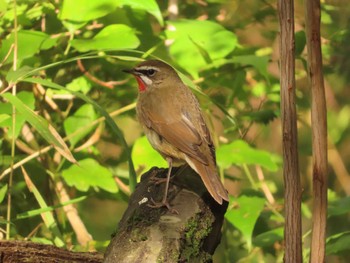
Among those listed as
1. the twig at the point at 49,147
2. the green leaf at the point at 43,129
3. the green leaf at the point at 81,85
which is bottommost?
the twig at the point at 49,147

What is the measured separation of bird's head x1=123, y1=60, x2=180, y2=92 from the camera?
4.35 metres

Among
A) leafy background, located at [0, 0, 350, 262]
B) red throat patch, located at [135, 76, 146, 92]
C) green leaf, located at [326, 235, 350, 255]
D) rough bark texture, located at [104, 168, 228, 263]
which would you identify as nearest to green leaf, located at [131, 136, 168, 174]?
leafy background, located at [0, 0, 350, 262]

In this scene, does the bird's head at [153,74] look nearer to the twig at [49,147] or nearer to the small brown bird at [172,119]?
the small brown bird at [172,119]

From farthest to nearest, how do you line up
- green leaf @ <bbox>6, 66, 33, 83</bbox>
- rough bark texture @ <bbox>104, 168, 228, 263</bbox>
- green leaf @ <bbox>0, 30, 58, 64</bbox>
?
green leaf @ <bbox>0, 30, 58, 64</bbox> → green leaf @ <bbox>6, 66, 33, 83</bbox> → rough bark texture @ <bbox>104, 168, 228, 263</bbox>

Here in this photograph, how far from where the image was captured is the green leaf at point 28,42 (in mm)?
4219

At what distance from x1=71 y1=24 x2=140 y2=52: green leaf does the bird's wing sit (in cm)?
37

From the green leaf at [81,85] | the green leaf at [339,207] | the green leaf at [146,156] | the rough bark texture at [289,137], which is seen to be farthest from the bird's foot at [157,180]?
the green leaf at [81,85]

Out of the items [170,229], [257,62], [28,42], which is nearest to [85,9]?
[28,42]

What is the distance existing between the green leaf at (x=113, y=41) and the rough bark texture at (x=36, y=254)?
119 centimetres

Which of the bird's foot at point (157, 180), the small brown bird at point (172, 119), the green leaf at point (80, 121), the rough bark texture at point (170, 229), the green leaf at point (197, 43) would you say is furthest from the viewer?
the green leaf at point (80, 121)

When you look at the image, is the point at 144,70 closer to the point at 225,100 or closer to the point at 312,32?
the point at 225,100

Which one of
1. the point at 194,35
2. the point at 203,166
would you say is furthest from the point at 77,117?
the point at 203,166

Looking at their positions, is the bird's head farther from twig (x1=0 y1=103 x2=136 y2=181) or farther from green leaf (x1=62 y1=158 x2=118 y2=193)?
green leaf (x1=62 y1=158 x2=118 y2=193)

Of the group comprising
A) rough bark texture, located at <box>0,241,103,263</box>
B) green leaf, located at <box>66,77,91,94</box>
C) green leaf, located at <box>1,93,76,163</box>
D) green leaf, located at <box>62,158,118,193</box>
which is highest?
green leaf, located at <box>1,93,76,163</box>
